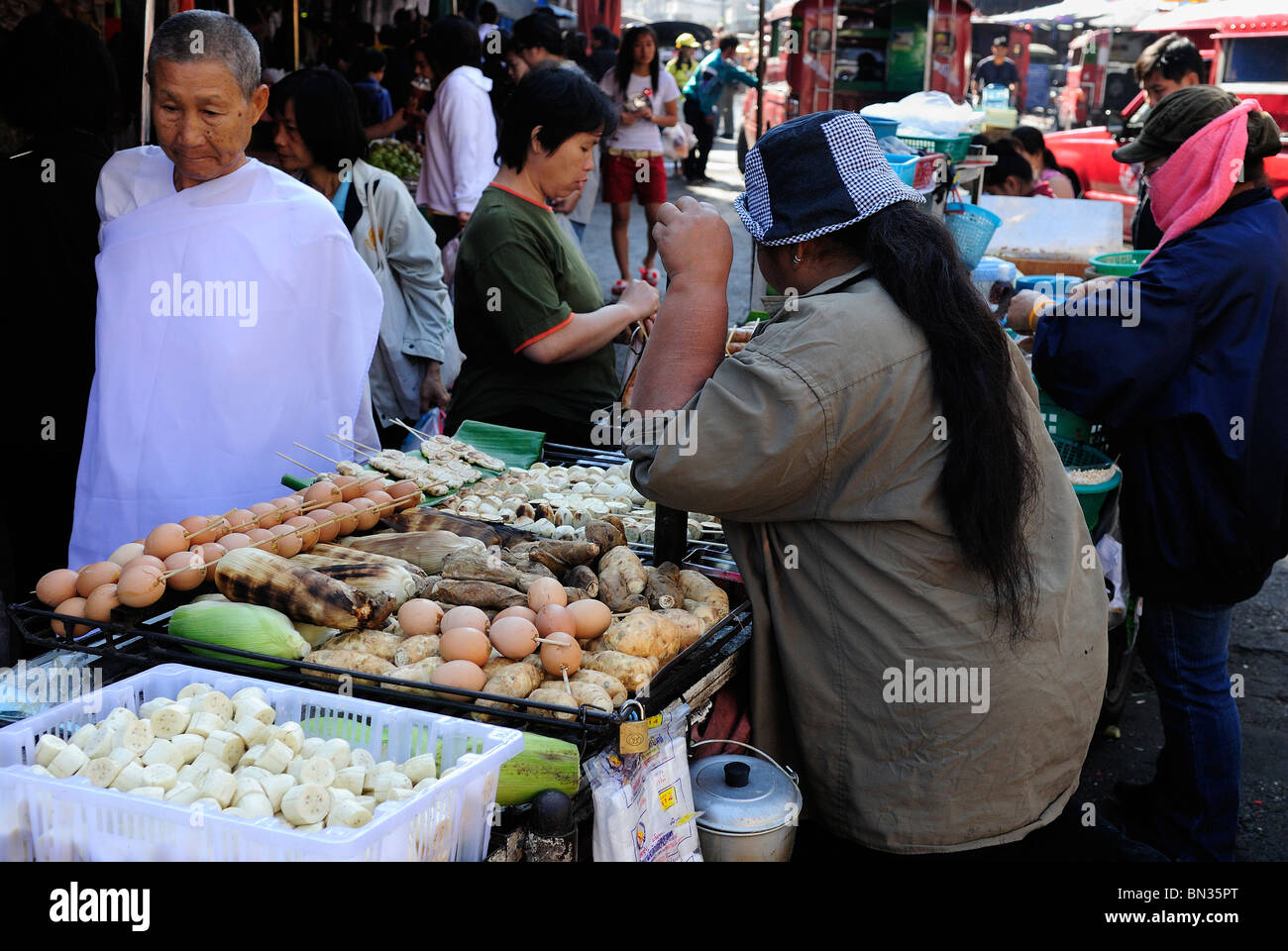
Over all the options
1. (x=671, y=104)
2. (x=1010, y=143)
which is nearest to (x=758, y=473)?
(x=1010, y=143)

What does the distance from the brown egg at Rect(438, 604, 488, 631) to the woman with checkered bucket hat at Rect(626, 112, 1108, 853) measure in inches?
16.7

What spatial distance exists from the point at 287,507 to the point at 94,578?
521 mm

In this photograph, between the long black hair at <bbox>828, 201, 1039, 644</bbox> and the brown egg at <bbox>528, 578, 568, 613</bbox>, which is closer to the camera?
the long black hair at <bbox>828, 201, 1039, 644</bbox>

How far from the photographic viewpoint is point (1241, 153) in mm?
3367

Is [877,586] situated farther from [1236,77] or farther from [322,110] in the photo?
[1236,77]

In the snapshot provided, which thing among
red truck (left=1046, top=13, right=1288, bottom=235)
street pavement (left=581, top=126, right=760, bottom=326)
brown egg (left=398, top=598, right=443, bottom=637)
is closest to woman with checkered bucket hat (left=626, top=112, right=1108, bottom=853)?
brown egg (left=398, top=598, right=443, bottom=637)

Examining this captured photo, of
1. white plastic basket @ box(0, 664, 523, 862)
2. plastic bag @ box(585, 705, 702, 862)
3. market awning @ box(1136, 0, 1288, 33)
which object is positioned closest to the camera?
white plastic basket @ box(0, 664, 523, 862)

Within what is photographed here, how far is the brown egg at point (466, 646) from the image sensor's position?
2139mm

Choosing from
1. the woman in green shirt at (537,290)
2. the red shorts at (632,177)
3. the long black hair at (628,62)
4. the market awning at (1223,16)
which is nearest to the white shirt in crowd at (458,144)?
the woman in green shirt at (537,290)

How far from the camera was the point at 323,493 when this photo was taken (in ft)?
9.27

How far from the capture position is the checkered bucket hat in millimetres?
2164

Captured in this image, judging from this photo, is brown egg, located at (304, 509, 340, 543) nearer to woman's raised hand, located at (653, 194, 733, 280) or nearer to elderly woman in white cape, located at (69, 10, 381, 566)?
elderly woman in white cape, located at (69, 10, 381, 566)
